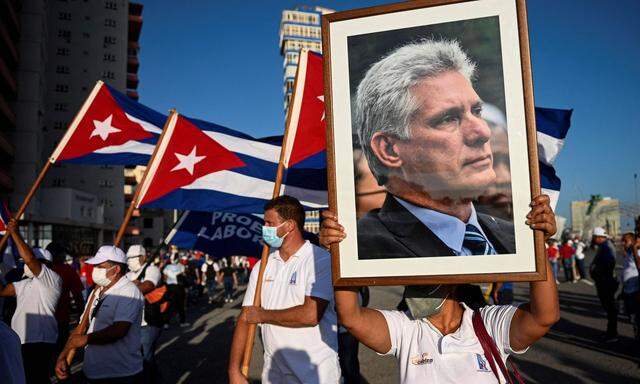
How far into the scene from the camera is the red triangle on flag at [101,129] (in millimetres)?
6320

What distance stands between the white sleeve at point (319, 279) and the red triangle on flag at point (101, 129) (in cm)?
414

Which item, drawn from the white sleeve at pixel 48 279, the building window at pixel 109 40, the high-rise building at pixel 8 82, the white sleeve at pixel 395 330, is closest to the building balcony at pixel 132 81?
the building window at pixel 109 40

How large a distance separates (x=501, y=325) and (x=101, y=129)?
18.8ft

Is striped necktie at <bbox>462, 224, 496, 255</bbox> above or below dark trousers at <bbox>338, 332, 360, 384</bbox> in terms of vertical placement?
above

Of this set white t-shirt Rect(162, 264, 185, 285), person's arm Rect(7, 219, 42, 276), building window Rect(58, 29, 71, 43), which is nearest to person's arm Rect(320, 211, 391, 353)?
person's arm Rect(7, 219, 42, 276)

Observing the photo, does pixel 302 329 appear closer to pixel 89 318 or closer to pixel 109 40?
pixel 89 318

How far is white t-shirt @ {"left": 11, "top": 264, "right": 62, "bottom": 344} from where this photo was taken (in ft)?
17.2

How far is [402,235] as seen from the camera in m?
1.97

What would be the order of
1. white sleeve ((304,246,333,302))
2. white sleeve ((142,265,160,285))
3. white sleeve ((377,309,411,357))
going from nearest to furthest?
white sleeve ((377,309,411,357))
white sleeve ((304,246,333,302))
white sleeve ((142,265,160,285))

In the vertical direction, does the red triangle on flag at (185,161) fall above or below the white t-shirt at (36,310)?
above

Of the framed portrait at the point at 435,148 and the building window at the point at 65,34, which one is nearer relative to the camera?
the framed portrait at the point at 435,148

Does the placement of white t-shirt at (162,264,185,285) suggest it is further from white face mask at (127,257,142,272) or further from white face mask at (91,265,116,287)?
white face mask at (91,265,116,287)

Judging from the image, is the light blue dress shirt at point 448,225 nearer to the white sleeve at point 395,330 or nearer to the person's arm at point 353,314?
the person's arm at point 353,314

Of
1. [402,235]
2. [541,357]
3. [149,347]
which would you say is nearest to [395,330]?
[402,235]
